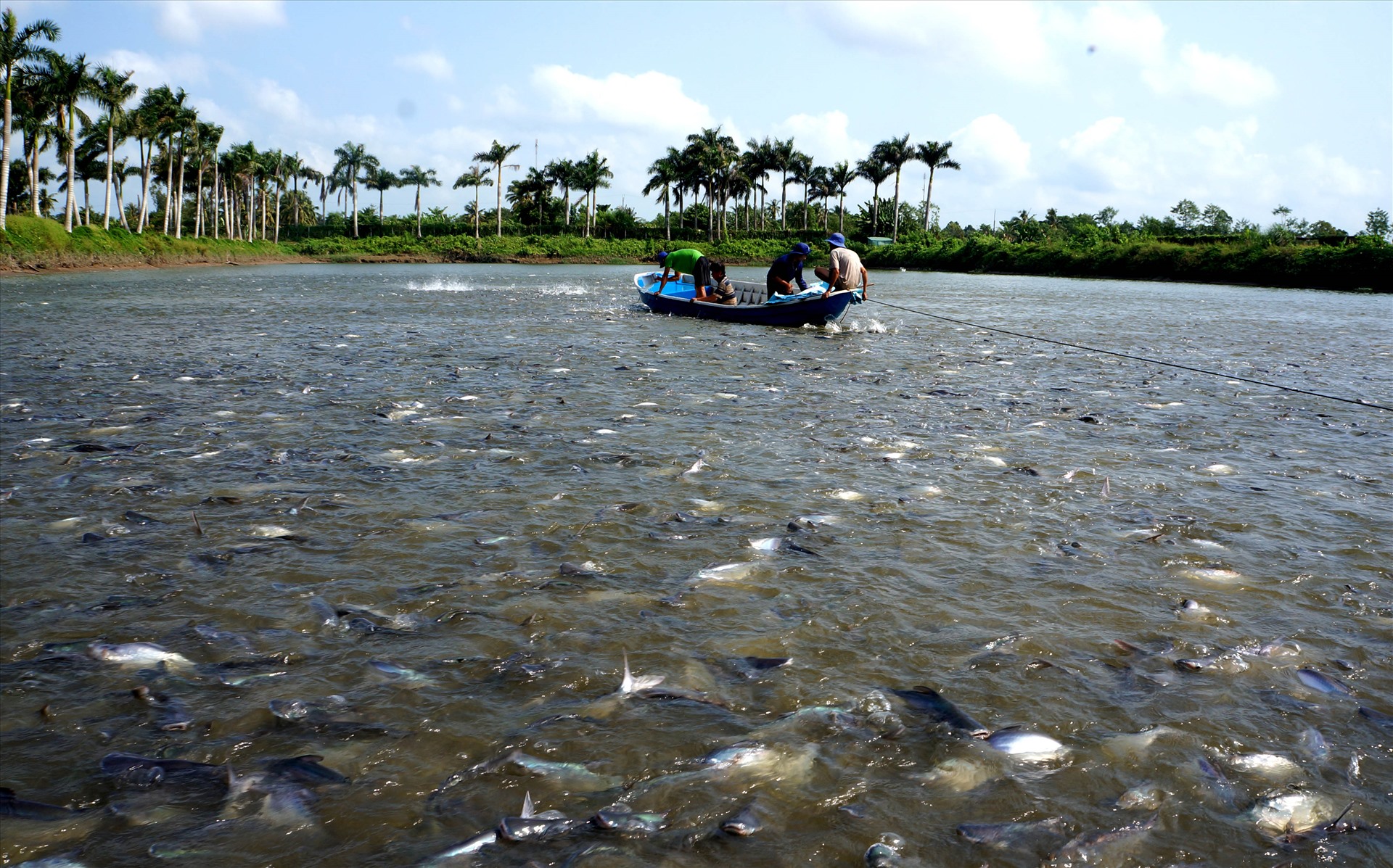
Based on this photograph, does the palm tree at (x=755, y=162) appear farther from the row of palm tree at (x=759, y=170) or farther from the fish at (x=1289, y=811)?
the fish at (x=1289, y=811)

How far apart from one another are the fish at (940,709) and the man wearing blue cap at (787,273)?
19010mm

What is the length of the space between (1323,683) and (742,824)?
8.76 feet

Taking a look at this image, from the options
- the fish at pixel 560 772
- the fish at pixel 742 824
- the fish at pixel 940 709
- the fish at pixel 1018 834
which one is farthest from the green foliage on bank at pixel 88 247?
the fish at pixel 1018 834

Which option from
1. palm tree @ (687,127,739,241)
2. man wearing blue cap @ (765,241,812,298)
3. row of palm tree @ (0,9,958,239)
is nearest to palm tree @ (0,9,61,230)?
row of palm tree @ (0,9,958,239)

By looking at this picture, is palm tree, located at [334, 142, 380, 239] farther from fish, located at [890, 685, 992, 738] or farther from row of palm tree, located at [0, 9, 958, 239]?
fish, located at [890, 685, 992, 738]

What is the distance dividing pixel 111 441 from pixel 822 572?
6485 mm

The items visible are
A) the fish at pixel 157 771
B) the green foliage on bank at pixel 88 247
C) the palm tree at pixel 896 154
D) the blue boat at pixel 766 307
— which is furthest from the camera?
the palm tree at pixel 896 154

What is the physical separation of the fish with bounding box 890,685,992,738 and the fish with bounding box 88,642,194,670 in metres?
2.99

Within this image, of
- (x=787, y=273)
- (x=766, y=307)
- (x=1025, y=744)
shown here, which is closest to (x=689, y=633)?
(x=1025, y=744)

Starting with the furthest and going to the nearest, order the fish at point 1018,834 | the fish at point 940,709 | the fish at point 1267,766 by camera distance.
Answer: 1. the fish at point 940,709
2. the fish at point 1267,766
3. the fish at point 1018,834

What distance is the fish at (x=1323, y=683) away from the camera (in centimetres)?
371

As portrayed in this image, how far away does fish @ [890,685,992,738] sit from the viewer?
3383mm

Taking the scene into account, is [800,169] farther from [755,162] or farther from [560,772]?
[560,772]

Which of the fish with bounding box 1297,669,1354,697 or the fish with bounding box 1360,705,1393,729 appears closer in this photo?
the fish with bounding box 1360,705,1393,729
